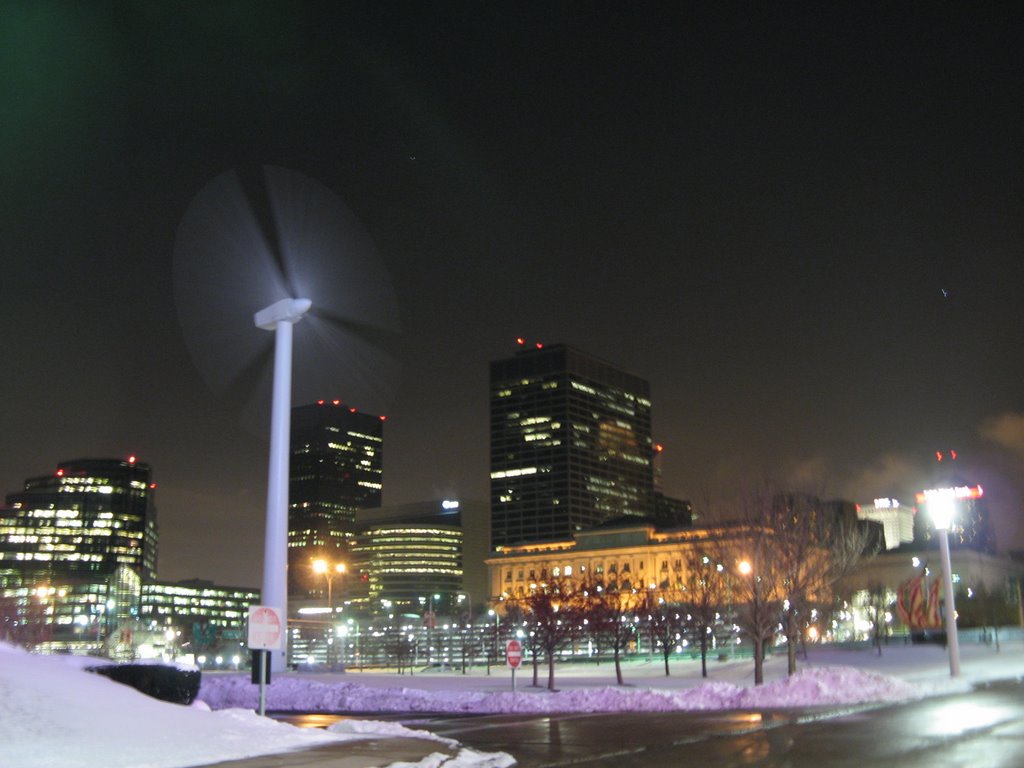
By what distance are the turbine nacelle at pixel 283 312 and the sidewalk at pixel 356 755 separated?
2076 cm

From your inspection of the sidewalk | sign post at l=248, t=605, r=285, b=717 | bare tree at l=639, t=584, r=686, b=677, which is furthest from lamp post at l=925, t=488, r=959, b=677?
sign post at l=248, t=605, r=285, b=717

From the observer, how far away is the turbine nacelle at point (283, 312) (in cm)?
3803

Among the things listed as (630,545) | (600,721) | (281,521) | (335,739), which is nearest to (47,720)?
(335,739)

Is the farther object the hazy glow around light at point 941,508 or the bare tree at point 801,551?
the hazy glow around light at point 941,508

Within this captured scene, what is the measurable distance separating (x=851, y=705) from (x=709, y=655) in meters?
41.1

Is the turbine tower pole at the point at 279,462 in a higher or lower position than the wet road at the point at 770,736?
higher

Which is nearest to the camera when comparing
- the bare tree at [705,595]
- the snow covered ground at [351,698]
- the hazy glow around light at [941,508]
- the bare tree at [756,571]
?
the snow covered ground at [351,698]

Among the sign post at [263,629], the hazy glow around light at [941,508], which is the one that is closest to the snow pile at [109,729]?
the sign post at [263,629]

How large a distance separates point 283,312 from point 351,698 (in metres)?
14.5

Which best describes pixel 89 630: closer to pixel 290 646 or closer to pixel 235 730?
pixel 290 646

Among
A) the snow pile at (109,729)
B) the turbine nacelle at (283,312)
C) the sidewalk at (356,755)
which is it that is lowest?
the sidewalk at (356,755)

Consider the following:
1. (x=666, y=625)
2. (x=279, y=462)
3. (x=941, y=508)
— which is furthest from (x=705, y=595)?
(x=279, y=462)

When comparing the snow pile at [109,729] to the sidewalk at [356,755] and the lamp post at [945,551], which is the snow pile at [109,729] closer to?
the sidewalk at [356,755]

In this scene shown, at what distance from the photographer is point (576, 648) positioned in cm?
7325
